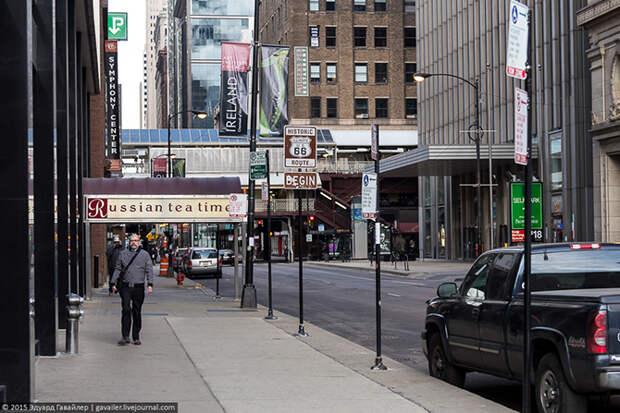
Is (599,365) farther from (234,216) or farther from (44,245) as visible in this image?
(234,216)

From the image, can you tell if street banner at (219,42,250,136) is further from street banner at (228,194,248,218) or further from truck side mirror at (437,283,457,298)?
truck side mirror at (437,283,457,298)

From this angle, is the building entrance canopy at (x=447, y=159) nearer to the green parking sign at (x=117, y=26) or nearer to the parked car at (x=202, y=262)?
the parked car at (x=202, y=262)

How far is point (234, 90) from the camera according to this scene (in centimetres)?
2662

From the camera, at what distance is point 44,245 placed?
13938 mm

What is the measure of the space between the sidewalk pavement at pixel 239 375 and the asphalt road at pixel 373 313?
60cm

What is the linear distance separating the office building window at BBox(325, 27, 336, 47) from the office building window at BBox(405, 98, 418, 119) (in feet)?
32.6

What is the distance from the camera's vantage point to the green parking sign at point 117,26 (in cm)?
3794

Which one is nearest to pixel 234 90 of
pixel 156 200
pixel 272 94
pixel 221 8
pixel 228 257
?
pixel 272 94

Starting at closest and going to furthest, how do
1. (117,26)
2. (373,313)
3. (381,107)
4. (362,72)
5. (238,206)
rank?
(373,313)
(238,206)
(117,26)
(362,72)
(381,107)

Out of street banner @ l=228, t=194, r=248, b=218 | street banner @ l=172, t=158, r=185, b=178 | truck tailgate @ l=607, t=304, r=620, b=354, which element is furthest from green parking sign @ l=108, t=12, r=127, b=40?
truck tailgate @ l=607, t=304, r=620, b=354

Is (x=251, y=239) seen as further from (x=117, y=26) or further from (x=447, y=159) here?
(x=447, y=159)

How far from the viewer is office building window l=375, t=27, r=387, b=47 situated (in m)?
98.3

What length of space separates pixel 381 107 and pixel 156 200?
69.8m

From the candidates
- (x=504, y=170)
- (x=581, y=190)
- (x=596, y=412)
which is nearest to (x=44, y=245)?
(x=596, y=412)
